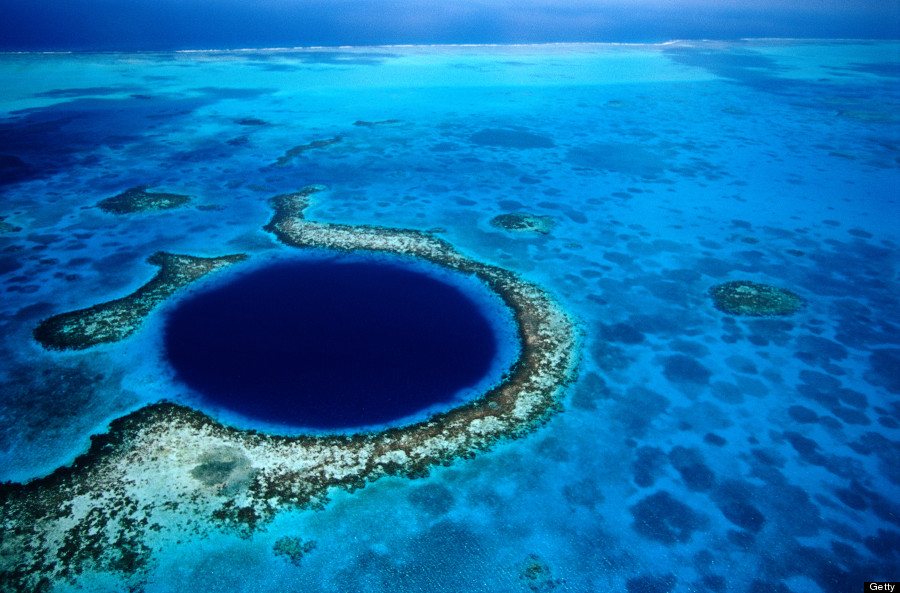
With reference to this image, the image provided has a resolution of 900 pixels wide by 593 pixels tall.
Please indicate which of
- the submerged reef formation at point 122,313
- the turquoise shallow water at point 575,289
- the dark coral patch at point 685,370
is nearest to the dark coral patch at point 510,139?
the turquoise shallow water at point 575,289

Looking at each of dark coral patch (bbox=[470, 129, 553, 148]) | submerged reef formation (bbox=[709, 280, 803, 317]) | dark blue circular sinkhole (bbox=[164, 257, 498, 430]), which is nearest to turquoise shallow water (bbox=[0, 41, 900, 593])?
dark coral patch (bbox=[470, 129, 553, 148])

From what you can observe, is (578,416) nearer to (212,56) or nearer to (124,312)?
(124,312)

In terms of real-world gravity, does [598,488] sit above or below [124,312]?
below

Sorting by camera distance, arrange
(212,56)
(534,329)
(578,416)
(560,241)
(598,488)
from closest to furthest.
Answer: (598,488) < (578,416) < (534,329) < (560,241) < (212,56)

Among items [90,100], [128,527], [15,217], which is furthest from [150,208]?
[90,100]

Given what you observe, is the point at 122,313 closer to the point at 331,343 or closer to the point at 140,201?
the point at 331,343

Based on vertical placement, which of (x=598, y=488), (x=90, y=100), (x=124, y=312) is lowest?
(x=598, y=488)

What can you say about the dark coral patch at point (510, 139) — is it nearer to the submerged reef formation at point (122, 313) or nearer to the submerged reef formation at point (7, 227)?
the submerged reef formation at point (122, 313)
